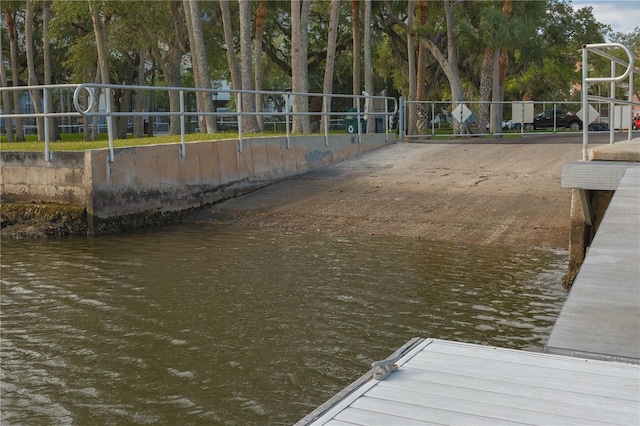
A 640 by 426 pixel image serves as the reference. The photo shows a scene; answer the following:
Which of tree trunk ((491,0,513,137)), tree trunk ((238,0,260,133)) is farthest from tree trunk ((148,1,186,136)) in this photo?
tree trunk ((491,0,513,137))

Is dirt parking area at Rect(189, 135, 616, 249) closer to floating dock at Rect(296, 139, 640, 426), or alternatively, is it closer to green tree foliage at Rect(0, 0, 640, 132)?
floating dock at Rect(296, 139, 640, 426)

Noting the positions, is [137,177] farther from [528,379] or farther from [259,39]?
[259,39]

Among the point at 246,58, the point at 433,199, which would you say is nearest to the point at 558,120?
→ the point at 246,58

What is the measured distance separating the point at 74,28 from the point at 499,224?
33913 mm

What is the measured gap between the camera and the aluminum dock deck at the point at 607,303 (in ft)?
15.1

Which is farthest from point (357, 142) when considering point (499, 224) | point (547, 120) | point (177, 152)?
point (547, 120)

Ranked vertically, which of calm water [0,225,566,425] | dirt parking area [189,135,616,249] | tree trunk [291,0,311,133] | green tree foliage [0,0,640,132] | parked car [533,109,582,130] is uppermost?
green tree foliage [0,0,640,132]

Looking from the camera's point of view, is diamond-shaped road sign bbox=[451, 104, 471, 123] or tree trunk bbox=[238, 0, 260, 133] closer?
tree trunk bbox=[238, 0, 260, 133]

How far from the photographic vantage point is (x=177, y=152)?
16.0 meters

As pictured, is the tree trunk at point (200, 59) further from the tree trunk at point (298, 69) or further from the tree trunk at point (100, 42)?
the tree trunk at point (100, 42)

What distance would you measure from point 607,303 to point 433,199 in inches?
418

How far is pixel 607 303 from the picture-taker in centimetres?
517

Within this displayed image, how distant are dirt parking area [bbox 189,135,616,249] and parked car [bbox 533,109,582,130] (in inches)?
1196

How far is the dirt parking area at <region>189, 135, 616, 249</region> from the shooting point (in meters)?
13.6
